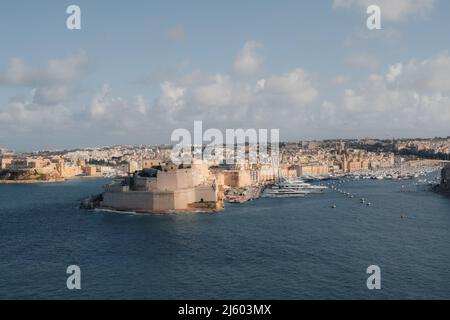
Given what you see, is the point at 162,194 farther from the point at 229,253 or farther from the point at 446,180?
the point at 446,180

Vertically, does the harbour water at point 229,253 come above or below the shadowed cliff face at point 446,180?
below

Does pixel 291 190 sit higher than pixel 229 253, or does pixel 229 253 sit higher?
pixel 291 190

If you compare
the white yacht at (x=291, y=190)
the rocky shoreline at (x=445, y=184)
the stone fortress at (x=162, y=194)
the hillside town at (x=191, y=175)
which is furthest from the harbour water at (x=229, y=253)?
the rocky shoreline at (x=445, y=184)

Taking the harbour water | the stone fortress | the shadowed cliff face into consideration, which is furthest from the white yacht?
the harbour water

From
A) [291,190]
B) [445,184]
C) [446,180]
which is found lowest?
[291,190]

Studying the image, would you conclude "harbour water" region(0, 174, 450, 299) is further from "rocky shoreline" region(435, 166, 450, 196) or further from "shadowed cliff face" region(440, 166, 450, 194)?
"shadowed cliff face" region(440, 166, 450, 194)

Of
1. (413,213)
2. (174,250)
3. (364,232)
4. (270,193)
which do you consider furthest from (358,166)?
(174,250)

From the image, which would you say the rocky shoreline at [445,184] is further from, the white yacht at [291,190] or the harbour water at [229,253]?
the harbour water at [229,253]

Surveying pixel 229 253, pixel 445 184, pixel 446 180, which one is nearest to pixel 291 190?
pixel 445 184
